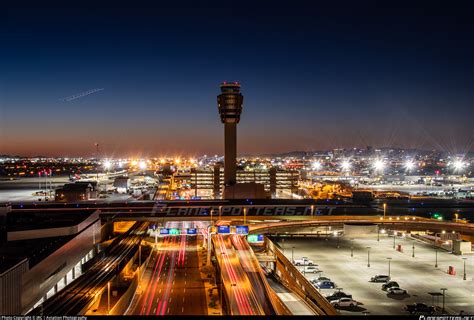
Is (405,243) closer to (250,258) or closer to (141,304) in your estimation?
(250,258)

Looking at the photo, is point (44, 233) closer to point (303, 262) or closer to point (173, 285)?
point (173, 285)

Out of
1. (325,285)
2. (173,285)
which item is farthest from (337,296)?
(173,285)

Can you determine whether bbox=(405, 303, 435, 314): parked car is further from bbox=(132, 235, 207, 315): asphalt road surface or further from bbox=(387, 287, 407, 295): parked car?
bbox=(132, 235, 207, 315): asphalt road surface

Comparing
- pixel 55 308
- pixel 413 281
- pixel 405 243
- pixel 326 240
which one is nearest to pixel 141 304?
pixel 55 308

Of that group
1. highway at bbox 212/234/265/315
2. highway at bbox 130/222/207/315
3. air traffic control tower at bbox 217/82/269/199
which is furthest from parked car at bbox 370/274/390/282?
air traffic control tower at bbox 217/82/269/199

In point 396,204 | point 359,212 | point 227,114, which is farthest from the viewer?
point 227,114

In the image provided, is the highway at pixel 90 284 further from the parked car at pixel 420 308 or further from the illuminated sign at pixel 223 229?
the parked car at pixel 420 308

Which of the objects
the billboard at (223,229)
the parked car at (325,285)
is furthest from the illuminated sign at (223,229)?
the parked car at (325,285)
